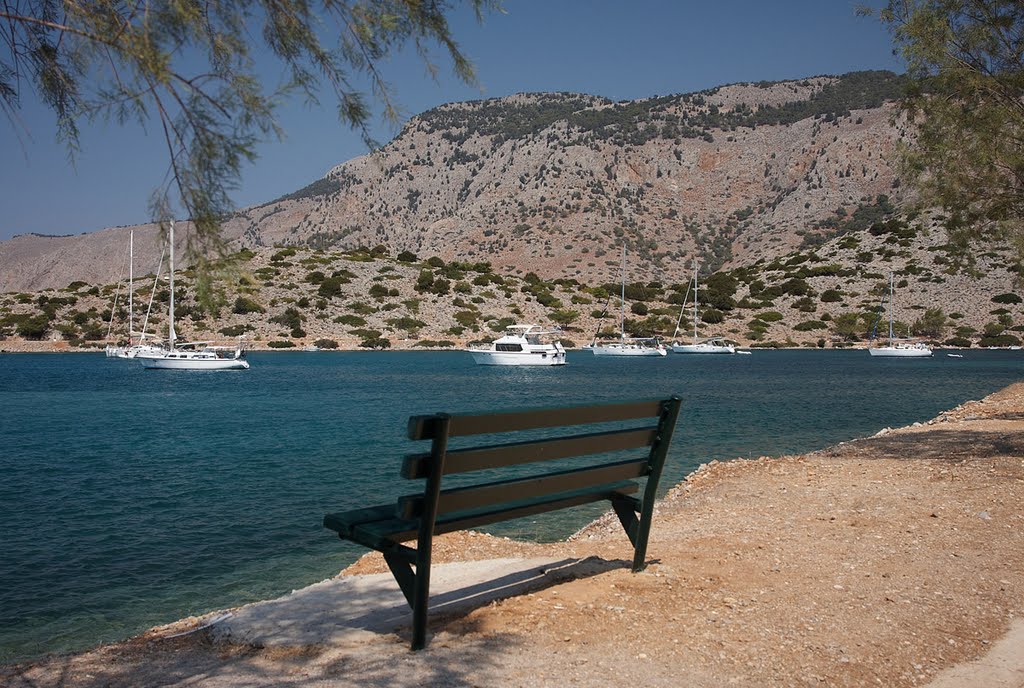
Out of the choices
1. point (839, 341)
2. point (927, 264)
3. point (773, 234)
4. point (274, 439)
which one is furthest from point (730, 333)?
point (274, 439)

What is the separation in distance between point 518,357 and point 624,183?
2501 inches

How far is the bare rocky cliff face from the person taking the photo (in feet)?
345

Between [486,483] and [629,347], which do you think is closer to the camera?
[486,483]

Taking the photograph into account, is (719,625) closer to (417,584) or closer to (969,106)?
(417,584)

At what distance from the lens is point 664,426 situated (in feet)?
16.7

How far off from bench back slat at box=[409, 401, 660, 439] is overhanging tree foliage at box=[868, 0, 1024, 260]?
9.58m

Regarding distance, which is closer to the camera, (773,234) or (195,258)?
(195,258)

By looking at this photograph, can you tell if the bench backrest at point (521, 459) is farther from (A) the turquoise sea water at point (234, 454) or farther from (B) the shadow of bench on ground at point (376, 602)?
(A) the turquoise sea water at point (234, 454)

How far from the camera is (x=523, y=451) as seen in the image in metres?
4.25

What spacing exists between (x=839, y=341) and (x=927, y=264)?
53.9ft

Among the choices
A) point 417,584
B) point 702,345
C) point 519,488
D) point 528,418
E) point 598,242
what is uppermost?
point 598,242

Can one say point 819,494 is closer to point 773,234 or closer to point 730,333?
point 730,333

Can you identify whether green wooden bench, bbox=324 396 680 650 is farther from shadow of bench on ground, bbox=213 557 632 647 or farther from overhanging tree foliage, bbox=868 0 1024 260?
overhanging tree foliage, bbox=868 0 1024 260


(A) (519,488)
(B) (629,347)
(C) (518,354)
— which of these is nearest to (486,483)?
(A) (519,488)
